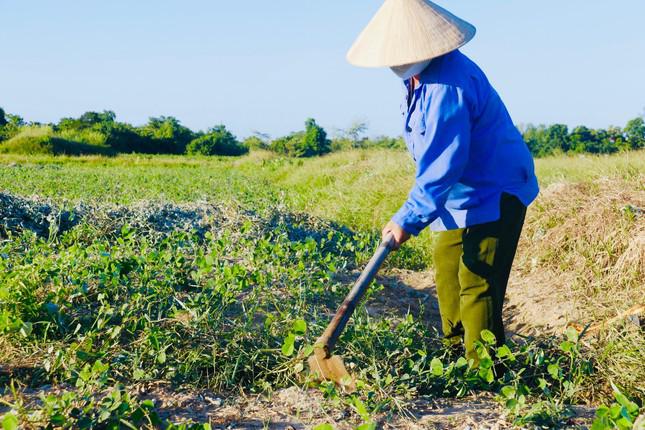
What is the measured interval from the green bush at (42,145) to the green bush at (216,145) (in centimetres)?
675

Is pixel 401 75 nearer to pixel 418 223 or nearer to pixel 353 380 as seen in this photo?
pixel 418 223

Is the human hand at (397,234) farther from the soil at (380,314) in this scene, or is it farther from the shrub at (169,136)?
the shrub at (169,136)

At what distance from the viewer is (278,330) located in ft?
9.75

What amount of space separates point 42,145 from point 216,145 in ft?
34.1

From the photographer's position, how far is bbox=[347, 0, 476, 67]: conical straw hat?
2535 mm

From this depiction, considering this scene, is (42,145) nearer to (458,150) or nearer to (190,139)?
(190,139)

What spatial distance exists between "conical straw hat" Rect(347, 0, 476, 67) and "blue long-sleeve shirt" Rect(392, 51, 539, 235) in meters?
0.09

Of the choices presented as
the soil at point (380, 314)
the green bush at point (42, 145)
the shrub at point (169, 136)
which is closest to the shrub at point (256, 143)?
the shrub at point (169, 136)

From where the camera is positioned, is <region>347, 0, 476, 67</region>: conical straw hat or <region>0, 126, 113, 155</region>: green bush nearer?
<region>347, 0, 476, 67</region>: conical straw hat

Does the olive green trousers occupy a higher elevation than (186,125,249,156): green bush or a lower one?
lower

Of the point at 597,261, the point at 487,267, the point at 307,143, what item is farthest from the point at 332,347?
the point at 307,143

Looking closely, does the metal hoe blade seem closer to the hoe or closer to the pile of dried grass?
the hoe

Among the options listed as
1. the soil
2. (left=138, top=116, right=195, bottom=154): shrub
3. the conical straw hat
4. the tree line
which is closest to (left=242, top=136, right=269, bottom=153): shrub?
the tree line

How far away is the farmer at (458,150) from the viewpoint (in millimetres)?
2514
